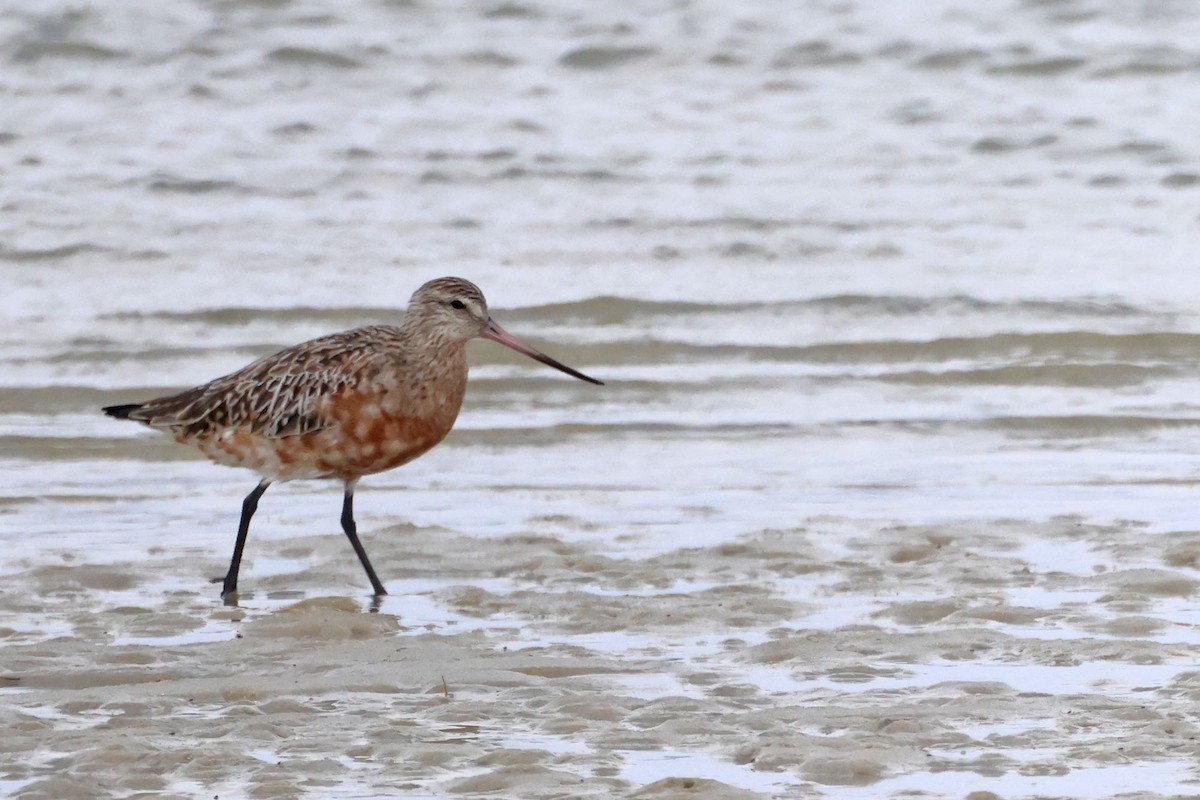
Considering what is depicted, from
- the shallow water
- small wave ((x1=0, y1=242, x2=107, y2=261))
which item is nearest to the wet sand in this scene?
the shallow water

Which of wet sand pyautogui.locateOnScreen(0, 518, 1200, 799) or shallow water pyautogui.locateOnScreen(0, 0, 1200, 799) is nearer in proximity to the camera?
wet sand pyautogui.locateOnScreen(0, 518, 1200, 799)

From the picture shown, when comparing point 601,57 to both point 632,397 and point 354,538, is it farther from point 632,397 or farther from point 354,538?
point 354,538

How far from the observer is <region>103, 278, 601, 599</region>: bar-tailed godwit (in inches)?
260

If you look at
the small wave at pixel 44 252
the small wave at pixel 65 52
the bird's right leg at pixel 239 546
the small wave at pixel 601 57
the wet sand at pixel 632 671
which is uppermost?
the small wave at pixel 65 52

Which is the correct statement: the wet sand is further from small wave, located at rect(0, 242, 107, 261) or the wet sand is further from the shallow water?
small wave, located at rect(0, 242, 107, 261)

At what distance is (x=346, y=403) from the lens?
21.7ft

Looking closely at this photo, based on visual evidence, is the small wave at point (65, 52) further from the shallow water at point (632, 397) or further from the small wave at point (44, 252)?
the small wave at point (44, 252)

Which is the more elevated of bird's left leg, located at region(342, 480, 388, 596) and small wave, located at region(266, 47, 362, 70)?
small wave, located at region(266, 47, 362, 70)

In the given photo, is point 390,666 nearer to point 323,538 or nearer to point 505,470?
point 323,538

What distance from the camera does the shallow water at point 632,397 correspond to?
4688mm

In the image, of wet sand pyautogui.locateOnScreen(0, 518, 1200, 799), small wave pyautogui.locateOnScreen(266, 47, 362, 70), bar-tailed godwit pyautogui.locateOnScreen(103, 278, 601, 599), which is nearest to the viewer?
wet sand pyautogui.locateOnScreen(0, 518, 1200, 799)

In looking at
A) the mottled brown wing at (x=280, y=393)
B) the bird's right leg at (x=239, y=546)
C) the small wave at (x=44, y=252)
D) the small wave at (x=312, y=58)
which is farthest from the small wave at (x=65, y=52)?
the bird's right leg at (x=239, y=546)

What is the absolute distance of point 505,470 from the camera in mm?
8234

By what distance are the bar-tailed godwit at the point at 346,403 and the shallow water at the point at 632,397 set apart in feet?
1.13
